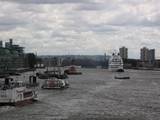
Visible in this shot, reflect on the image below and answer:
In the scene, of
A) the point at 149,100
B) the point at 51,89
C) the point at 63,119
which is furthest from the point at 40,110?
the point at 51,89

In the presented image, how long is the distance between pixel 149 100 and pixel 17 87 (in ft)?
75.2

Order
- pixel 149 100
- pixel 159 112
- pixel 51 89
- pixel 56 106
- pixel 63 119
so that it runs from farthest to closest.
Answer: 1. pixel 51 89
2. pixel 149 100
3. pixel 56 106
4. pixel 159 112
5. pixel 63 119

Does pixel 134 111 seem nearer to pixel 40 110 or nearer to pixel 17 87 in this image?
pixel 40 110

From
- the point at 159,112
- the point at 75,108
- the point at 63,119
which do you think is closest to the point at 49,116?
the point at 63,119

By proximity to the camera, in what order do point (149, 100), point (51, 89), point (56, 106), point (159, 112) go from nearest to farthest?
point (159, 112)
point (56, 106)
point (149, 100)
point (51, 89)

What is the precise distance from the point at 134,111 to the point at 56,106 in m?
11.4

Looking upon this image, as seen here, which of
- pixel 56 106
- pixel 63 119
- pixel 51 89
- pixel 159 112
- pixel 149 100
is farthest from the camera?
pixel 51 89

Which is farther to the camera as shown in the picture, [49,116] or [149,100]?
[149,100]

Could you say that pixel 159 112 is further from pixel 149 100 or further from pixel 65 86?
pixel 65 86

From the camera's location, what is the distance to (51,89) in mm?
114250

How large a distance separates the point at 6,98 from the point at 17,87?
411cm

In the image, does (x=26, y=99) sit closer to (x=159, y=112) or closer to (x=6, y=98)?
(x=6, y=98)

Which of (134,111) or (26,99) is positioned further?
(26,99)

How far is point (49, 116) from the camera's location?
60.8m
